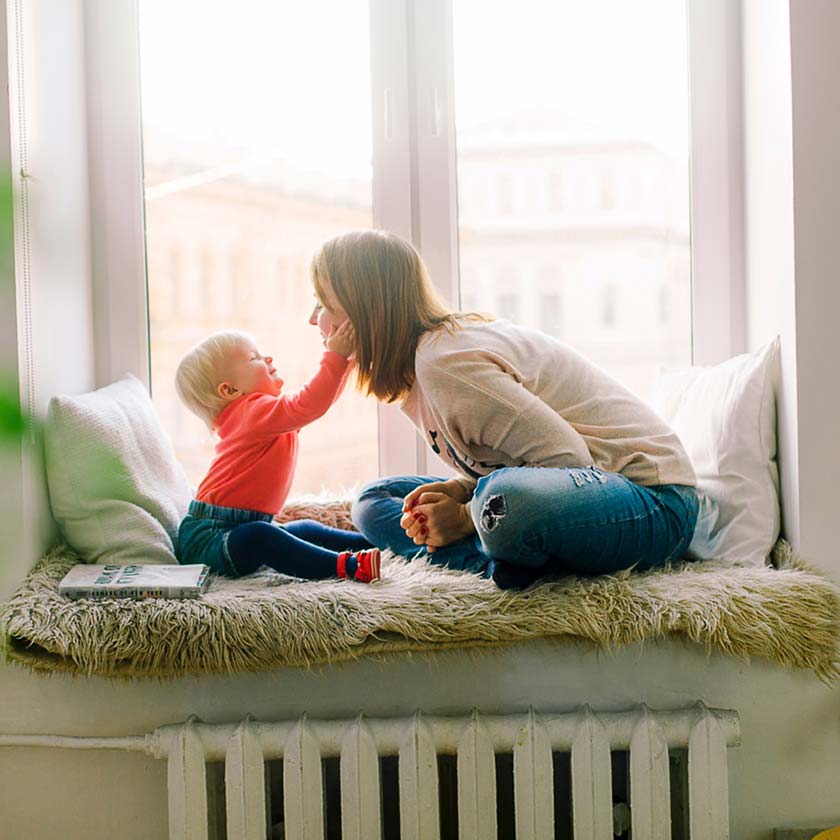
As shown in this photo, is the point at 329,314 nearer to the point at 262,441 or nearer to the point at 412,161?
the point at 262,441

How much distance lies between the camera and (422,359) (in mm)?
1472

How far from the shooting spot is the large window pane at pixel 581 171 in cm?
189

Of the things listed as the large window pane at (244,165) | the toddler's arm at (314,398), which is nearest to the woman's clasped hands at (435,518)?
the toddler's arm at (314,398)

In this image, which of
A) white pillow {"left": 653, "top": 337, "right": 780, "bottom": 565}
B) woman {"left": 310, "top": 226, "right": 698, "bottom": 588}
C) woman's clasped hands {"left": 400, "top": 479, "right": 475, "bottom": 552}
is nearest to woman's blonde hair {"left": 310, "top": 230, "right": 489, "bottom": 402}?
woman {"left": 310, "top": 226, "right": 698, "bottom": 588}

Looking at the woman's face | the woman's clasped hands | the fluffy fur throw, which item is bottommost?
the fluffy fur throw

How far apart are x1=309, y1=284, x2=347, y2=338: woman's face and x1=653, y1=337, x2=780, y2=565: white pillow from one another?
69 centimetres

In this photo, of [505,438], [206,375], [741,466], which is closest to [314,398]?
[206,375]

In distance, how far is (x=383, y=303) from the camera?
5.06 ft

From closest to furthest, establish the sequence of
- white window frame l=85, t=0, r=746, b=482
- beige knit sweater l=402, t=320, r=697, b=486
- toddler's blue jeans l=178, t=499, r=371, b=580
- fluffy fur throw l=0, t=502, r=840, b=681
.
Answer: fluffy fur throw l=0, t=502, r=840, b=681, beige knit sweater l=402, t=320, r=697, b=486, toddler's blue jeans l=178, t=499, r=371, b=580, white window frame l=85, t=0, r=746, b=482

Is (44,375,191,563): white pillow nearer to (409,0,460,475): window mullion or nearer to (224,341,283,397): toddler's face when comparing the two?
(224,341,283,397): toddler's face

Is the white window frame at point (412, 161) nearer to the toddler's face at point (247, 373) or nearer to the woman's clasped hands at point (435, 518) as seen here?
the toddler's face at point (247, 373)

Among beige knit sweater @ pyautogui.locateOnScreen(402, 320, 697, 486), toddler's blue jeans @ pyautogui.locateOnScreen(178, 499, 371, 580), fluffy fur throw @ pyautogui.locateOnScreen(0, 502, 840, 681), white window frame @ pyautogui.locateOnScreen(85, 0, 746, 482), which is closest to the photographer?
fluffy fur throw @ pyautogui.locateOnScreen(0, 502, 840, 681)

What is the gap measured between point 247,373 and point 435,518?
466mm

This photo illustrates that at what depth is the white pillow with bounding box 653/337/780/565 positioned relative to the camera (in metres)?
1.53
